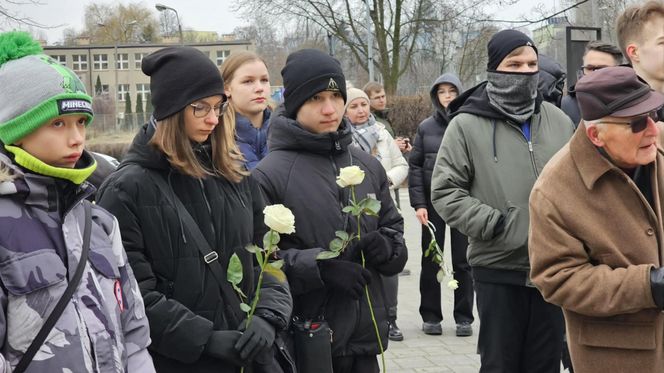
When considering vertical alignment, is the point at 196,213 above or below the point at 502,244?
above

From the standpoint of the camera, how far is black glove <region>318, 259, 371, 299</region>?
4.02 m

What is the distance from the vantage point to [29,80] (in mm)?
2775

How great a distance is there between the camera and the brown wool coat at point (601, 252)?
3399 millimetres

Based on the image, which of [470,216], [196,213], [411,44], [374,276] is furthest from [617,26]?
[411,44]

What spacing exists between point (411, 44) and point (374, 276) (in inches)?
1477

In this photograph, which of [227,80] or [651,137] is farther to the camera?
[227,80]

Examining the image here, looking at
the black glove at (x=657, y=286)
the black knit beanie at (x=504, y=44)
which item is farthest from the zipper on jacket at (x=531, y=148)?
the black glove at (x=657, y=286)

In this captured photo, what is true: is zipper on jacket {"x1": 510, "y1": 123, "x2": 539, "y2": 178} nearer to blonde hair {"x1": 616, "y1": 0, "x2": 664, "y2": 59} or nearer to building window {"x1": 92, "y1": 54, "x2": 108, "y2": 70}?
blonde hair {"x1": 616, "y1": 0, "x2": 664, "y2": 59}

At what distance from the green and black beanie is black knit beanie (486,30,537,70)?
2.92 meters

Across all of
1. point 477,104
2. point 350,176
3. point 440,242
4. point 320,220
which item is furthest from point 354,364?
point 440,242

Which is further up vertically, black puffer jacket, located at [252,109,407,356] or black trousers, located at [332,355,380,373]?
black puffer jacket, located at [252,109,407,356]

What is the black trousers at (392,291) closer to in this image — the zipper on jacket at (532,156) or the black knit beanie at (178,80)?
the zipper on jacket at (532,156)

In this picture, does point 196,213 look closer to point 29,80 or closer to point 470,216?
point 29,80

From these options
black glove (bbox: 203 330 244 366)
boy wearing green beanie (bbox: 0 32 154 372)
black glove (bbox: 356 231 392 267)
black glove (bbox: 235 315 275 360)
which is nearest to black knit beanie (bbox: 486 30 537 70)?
black glove (bbox: 356 231 392 267)
